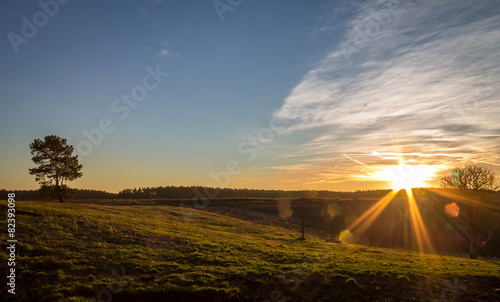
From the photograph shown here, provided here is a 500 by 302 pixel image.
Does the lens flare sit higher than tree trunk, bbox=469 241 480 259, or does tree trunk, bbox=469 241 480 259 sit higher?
the lens flare

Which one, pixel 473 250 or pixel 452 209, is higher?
pixel 452 209

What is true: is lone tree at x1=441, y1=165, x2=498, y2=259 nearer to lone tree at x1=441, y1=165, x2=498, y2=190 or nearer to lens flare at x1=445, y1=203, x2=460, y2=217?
lone tree at x1=441, y1=165, x2=498, y2=190

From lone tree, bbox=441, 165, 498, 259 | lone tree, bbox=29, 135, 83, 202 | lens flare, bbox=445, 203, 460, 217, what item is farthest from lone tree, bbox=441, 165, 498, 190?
lone tree, bbox=29, 135, 83, 202

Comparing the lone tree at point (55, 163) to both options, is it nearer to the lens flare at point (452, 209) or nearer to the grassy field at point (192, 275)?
the grassy field at point (192, 275)

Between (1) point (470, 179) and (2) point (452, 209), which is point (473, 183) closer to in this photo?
(1) point (470, 179)

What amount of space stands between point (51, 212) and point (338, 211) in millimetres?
82110

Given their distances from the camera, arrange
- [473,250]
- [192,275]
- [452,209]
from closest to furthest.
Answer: [192,275] → [473,250] → [452,209]

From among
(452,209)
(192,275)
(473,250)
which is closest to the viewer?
(192,275)

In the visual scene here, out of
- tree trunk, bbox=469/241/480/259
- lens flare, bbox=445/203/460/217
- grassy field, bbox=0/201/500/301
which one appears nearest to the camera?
grassy field, bbox=0/201/500/301

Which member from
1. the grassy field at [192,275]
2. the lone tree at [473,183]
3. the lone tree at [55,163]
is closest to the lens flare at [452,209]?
the lone tree at [473,183]

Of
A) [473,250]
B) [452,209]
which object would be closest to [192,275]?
[473,250]

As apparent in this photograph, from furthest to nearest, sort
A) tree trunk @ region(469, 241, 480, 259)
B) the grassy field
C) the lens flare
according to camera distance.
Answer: the lens flare → tree trunk @ region(469, 241, 480, 259) → the grassy field

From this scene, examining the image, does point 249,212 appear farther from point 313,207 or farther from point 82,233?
point 82,233

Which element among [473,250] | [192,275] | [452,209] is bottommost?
[473,250]
